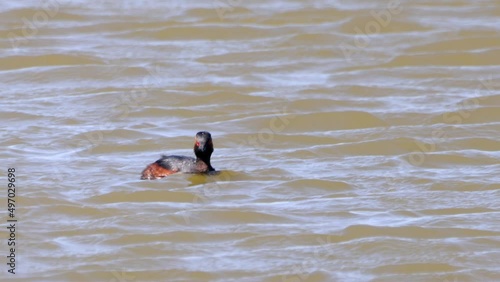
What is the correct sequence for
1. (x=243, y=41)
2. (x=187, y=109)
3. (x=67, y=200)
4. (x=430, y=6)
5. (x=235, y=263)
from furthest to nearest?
(x=430, y=6) → (x=243, y=41) → (x=187, y=109) → (x=67, y=200) → (x=235, y=263)

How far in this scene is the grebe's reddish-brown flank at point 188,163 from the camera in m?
10.9

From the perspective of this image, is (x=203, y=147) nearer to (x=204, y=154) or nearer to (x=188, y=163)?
(x=204, y=154)

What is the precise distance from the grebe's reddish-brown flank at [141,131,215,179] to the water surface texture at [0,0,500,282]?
9 cm

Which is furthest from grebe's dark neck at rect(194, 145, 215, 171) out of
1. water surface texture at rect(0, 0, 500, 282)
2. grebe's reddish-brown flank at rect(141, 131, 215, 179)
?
water surface texture at rect(0, 0, 500, 282)

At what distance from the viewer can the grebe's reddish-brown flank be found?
35.8ft

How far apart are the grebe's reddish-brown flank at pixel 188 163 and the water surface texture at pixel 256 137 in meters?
0.09

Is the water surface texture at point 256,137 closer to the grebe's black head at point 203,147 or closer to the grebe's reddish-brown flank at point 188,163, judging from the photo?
the grebe's reddish-brown flank at point 188,163

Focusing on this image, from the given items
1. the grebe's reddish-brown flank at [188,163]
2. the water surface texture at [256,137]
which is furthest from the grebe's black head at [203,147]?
the water surface texture at [256,137]

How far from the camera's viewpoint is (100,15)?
52.7 feet

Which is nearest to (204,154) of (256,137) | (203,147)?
(203,147)

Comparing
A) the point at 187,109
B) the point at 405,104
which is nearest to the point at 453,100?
the point at 405,104

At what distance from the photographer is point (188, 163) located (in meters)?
11.1

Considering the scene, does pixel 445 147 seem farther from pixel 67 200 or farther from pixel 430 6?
pixel 430 6

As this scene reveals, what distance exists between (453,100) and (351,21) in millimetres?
2636
